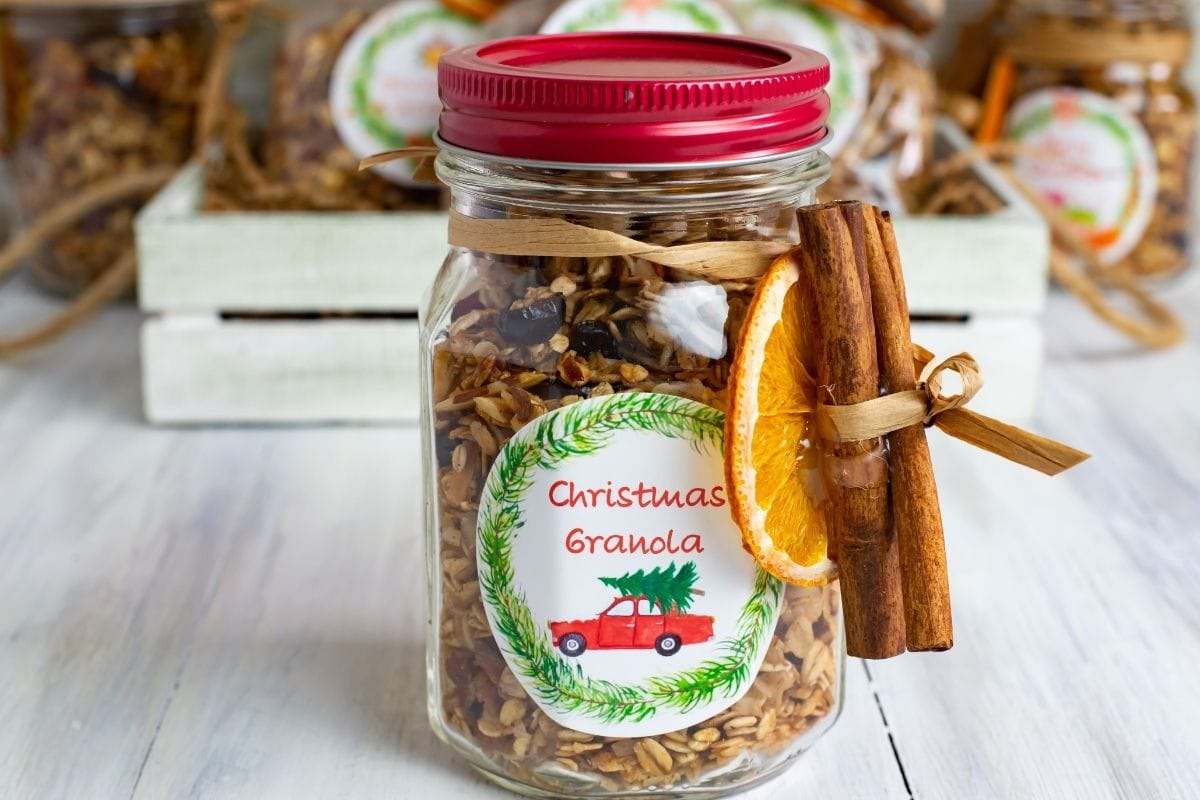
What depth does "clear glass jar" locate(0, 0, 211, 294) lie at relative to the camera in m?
1.01

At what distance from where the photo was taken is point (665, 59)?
529mm

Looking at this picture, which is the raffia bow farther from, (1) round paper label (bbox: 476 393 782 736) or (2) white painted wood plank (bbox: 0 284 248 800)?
(2) white painted wood plank (bbox: 0 284 248 800)

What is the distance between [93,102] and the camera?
1013 mm

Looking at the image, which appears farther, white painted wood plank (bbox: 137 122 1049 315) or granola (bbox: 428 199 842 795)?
white painted wood plank (bbox: 137 122 1049 315)

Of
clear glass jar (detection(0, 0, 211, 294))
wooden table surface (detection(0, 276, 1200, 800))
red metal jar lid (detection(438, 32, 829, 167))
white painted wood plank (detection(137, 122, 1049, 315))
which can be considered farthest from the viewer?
clear glass jar (detection(0, 0, 211, 294))

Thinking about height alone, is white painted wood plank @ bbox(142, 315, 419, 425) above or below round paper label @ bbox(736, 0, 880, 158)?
below

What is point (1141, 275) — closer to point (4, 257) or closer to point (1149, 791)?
point (1149, 791)

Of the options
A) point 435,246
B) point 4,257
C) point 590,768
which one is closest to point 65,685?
point 590,768

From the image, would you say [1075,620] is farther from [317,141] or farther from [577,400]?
[317,141]

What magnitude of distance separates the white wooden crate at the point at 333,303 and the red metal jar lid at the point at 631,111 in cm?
40

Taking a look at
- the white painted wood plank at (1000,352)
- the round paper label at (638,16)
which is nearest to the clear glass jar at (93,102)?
the round paper label at (638,16)

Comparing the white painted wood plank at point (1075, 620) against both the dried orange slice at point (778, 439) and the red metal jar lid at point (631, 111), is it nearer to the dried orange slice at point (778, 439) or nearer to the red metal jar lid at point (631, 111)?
the dried orange slice at point (778, 439)

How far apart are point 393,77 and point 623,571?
57cm

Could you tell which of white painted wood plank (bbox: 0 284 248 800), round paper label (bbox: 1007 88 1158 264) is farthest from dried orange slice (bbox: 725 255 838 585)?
round paper label (bbox: 1007 88 1158 264)
